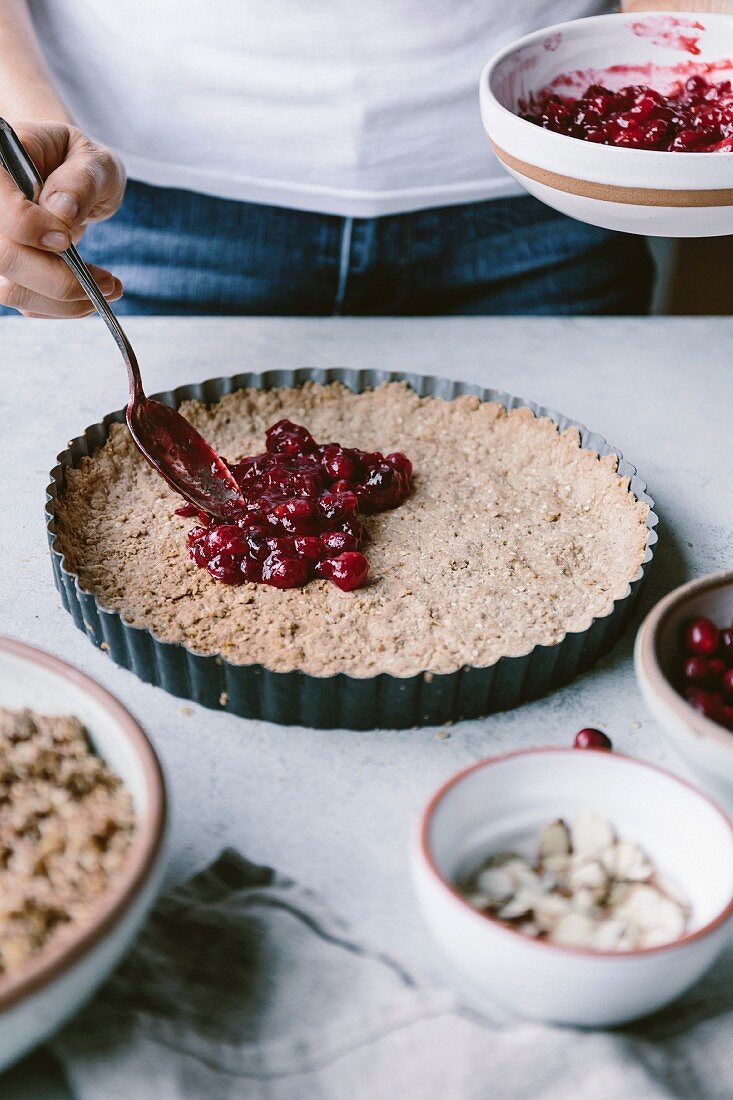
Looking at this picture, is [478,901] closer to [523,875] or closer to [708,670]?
[523,875]

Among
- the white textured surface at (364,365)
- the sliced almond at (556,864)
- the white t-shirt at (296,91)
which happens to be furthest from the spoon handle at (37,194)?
the sliced almond at (556,864)

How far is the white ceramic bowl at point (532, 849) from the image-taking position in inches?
26.9

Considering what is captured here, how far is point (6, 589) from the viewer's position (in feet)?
3.98

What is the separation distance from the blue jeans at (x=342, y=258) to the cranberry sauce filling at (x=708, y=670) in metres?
1.08

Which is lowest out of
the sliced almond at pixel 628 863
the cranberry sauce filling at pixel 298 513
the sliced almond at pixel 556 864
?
the cranberry sauce filling at pixel 298 513

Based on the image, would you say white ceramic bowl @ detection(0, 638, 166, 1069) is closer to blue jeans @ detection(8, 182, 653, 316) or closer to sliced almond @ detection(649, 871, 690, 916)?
sliced almond @ detection(649, 871, 690, 916)

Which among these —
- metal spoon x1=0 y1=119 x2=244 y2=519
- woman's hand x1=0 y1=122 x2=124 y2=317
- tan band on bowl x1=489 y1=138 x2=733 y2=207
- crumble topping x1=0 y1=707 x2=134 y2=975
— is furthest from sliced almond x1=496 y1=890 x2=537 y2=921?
woman's hand x1=0 y1=122 x2=124 y2=317

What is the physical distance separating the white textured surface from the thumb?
0.32m

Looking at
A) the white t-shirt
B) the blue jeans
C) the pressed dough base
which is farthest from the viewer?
the blue jeans

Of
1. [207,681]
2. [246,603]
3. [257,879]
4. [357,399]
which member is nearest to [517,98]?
[357,399]

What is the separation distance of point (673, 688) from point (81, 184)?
2.92 feet

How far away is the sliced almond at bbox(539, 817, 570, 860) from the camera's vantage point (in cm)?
80

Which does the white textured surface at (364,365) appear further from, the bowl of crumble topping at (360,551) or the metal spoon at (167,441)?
the metal spoon at (167,441)

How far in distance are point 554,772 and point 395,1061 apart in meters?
0.24
